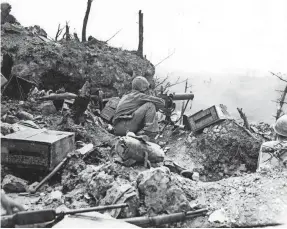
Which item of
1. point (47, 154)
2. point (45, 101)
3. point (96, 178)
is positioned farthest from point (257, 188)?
point (45, 101)

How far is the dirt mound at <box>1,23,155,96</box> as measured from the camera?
30.9 ft

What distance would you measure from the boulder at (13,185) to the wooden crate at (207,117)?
492cm

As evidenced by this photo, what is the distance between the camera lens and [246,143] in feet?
24.2

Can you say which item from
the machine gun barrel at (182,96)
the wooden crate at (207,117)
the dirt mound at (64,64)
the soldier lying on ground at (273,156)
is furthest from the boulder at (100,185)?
the dirt mound at (64,64)

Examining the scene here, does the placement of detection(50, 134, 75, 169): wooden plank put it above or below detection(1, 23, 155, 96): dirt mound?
below

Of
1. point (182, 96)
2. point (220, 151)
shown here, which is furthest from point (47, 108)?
point (220, 151)

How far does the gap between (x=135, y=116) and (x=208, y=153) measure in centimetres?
256

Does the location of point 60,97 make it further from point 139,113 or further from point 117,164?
point 117,164

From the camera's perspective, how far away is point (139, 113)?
591 centimetres

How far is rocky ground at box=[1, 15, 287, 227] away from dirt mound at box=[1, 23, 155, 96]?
0.03m

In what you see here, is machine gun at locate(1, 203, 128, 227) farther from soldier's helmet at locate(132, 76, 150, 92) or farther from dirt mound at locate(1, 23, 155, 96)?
dirt mound at locate(1, 23, 155, 96)

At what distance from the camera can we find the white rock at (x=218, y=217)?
325 centimetres

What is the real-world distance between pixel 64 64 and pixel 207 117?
4.94 meters

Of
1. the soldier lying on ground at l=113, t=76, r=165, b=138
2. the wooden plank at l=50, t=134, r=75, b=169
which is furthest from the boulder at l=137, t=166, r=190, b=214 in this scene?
the soldier lying on ground at l=113, t=76, r=165, b=138
